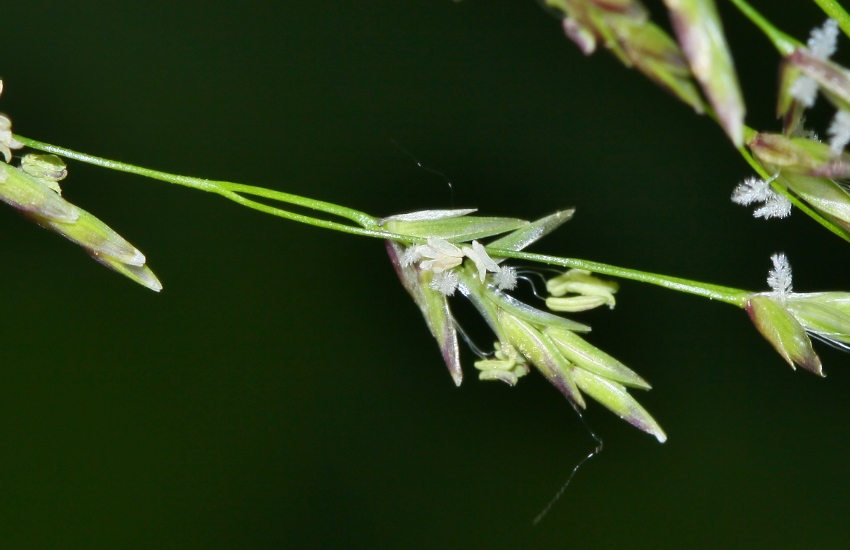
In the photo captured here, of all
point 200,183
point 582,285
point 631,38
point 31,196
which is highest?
point 31,196

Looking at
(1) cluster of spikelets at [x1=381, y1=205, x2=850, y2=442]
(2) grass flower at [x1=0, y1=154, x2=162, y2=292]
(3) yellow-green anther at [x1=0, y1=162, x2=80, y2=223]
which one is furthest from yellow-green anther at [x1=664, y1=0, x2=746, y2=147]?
(3) yellow-green anther at [x1=0, y1=162, x2=80, y2=223]

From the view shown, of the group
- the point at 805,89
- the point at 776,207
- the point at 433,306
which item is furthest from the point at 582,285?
the point at 805,89

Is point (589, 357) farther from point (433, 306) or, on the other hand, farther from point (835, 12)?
point (835, 12)

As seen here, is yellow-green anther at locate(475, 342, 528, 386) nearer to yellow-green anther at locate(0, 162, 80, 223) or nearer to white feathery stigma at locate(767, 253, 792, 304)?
white feathery stigma at locate(767, 253, 792, 304)

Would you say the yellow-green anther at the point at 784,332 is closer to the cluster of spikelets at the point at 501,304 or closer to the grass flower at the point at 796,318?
the grass flower at the point at 796,318

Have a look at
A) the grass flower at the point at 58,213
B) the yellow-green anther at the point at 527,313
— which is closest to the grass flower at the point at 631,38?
the yellow-green anther at the point at 527,313

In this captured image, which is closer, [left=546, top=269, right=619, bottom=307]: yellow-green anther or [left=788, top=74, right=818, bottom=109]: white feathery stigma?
[left=788, top=74, right=818, bottom=109]: white feathery stigma

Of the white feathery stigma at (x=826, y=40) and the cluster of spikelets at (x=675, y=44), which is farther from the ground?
the cluster of spikelets at (x=675, y=44)
